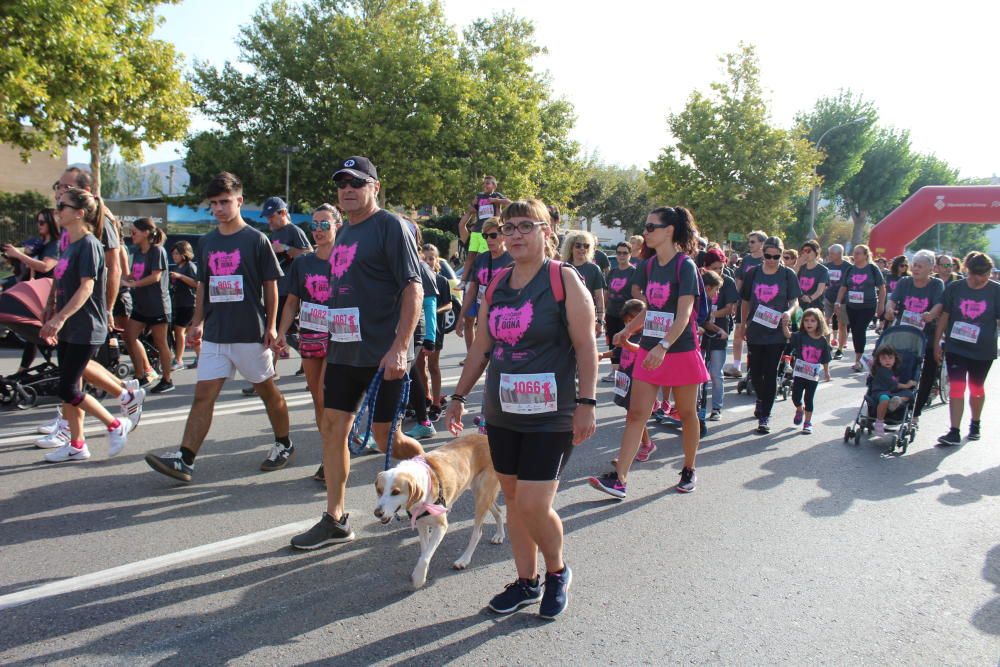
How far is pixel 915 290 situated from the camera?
8.68 m

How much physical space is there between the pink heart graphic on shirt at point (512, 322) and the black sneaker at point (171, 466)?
288 centimetres

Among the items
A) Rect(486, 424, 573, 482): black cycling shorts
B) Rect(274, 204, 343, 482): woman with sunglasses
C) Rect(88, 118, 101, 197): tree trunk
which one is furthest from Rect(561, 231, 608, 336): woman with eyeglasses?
Rect(88, 118, 101, 197): tree trunk

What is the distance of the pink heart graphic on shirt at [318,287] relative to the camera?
5531mm

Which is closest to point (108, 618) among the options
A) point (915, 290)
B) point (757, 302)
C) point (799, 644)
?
point (799, 644)

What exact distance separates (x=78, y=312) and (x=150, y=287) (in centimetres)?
307

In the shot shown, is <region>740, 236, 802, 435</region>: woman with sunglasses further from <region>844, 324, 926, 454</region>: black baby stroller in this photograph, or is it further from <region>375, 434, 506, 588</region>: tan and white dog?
<region>375, 434, 506, 588</region>: tan and white dog

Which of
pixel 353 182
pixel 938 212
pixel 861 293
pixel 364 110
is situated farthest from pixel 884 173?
pixel 353 182

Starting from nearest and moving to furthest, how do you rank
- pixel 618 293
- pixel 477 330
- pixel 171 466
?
pixel 477 330 < pixel 171 466 < pixel 618 293

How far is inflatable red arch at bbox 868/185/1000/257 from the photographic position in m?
25.1

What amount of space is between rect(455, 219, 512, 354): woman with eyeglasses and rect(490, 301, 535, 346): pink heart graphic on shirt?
3.10 m

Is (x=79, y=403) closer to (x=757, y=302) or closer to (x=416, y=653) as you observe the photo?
(x=416, y=653)

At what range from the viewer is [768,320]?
7.42 meters

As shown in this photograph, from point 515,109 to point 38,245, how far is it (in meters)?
29.9

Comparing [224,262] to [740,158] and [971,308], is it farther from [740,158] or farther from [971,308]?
[740,158]
